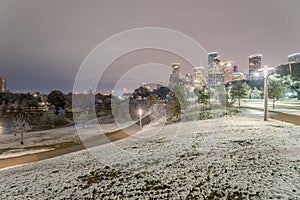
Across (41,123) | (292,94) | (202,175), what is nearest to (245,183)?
(202,175)

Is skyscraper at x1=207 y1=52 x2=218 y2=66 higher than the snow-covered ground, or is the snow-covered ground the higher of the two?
skyscraper at x1=207 y1=52 x2=218 y2=66

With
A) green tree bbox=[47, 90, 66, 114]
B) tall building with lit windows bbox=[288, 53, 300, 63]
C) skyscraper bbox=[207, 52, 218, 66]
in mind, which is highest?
skyscraper bbox=[207, 52, 218, 66]

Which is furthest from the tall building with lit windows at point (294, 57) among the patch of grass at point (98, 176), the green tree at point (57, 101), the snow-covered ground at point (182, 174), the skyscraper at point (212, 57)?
the patch of grass at point (98, 176)

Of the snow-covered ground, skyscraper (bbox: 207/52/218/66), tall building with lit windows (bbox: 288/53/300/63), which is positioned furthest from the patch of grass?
skyscraper (bbox: 207/52/218/66)

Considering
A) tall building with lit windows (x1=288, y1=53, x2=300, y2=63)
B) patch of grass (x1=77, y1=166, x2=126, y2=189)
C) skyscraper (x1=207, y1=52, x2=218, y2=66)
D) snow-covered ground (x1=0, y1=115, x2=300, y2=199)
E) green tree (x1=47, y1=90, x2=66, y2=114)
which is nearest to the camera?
snow-covered ground (x1=0, y1=115, x2=300, y2=199)

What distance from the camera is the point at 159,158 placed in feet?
41.5

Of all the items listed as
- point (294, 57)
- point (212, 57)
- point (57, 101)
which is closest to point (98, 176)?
point (57, 101)

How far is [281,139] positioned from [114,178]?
1043 centimetres

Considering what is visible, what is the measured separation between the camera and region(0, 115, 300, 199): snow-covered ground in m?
8.01

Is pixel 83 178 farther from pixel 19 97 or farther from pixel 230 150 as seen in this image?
pixel 19 97

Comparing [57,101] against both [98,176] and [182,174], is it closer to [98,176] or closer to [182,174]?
[98,176]

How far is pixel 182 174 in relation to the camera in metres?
9.77

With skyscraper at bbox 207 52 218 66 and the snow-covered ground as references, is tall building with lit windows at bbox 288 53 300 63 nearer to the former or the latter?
skyscraper at bbox 207 52 218 66

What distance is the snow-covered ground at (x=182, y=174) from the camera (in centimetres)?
801
